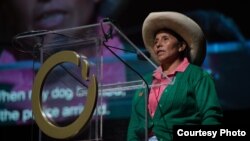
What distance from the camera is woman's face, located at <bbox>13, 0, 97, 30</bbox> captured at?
16.0 ft

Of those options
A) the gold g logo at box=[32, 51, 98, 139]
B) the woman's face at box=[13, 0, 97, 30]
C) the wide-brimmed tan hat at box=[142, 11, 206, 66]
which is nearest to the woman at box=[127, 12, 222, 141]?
the wide-brimmed tan hat at box=[142, 11, 206, 66]

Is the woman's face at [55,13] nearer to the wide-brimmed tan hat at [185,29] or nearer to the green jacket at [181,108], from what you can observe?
the wide-brimmed tan hat at [185,29]

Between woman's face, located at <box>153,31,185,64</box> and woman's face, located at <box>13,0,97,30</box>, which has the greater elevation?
woman's face, located at <box>13,0,97,30</box>

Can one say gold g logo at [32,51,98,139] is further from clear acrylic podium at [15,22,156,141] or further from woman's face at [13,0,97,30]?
woman's face at [13,0,97,30]

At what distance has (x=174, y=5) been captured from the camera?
Answer: 4.57 metres

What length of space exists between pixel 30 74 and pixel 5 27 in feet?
1.66

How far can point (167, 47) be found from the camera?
10.2 ft

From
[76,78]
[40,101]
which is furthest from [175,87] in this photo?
[40,101]

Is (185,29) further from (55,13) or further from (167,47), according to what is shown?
(55,13)

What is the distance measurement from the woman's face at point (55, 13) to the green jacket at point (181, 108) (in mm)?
1971

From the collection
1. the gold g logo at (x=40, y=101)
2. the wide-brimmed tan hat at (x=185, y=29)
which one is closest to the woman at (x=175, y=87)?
the wide-brimmed tan hat at (x=185, y=29)

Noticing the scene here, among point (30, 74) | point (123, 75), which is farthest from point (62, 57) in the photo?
point (30, 74)

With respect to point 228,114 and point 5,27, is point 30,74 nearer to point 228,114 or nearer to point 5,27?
point 5,27

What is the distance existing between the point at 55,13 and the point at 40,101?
2.23m
